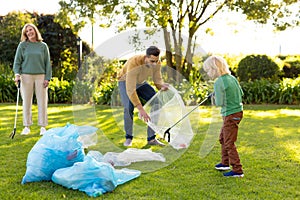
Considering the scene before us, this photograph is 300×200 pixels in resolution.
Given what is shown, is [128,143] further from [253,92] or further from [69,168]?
[253,92]

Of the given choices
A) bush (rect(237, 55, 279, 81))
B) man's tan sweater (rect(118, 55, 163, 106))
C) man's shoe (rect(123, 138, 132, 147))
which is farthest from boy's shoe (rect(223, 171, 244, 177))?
bush (rect(237, 55, 279, 81))

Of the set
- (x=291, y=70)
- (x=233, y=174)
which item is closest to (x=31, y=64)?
(x=233, y=174)

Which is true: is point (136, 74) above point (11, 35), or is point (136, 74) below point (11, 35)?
below

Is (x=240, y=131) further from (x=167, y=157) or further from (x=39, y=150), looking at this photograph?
(x=39, y=150)

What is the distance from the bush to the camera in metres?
11.2

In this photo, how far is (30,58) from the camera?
5566mm

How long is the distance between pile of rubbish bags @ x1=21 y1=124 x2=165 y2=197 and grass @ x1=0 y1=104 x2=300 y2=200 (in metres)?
0.07

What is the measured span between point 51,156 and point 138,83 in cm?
165

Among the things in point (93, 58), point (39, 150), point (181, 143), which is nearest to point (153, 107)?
point (181, 143)

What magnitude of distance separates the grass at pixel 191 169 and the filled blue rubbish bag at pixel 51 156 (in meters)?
0.09

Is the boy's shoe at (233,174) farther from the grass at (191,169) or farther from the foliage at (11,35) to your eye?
the foliage at (11,35)

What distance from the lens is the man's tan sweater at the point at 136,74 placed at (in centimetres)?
457

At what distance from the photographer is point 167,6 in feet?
33.8

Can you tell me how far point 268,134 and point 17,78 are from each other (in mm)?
3356
